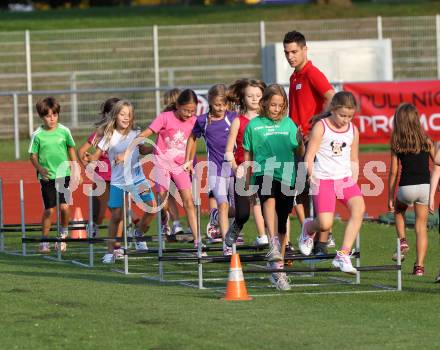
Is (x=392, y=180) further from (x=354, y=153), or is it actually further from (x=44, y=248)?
(x=44, y=248)

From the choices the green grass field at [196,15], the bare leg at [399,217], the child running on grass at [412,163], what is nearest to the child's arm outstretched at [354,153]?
the child running on grass at [412,163]

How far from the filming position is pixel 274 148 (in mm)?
12914

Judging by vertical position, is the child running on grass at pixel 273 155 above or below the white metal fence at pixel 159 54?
below

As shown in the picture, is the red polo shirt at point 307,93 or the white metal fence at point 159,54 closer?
the red polo shirt at point 307,93

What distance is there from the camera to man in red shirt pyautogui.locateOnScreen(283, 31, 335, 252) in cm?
1431

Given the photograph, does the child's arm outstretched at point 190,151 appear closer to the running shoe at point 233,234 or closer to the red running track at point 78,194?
the running shoe at point 233,234

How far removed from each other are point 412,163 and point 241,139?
189 cm

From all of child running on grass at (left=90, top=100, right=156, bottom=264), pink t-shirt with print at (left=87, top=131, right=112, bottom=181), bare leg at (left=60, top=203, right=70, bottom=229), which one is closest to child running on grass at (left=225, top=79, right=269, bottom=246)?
child running on grass at (left=90, top=100, right=156, bottom=264)

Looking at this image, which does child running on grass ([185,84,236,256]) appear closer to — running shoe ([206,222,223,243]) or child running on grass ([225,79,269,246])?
child running on grass ([225,79,269,246])

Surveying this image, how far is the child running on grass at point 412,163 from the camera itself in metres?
14.3

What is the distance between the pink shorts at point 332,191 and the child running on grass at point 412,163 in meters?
1.57

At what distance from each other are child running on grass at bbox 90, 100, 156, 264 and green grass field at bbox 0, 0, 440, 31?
97.5 feet

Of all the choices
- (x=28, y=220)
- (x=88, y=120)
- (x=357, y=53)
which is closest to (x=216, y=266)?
(x=28, y=220)

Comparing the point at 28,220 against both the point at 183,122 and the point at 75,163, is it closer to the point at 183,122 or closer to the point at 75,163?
the point at 75,163
